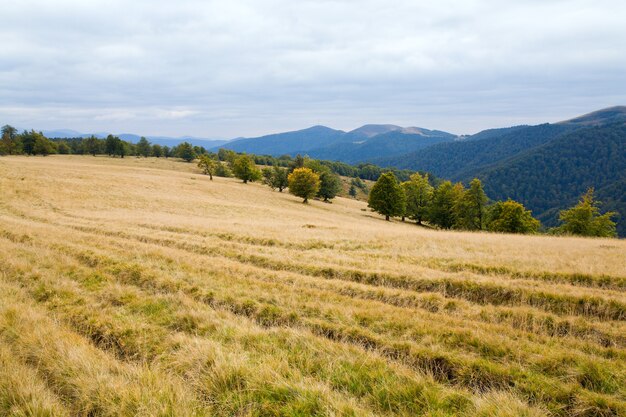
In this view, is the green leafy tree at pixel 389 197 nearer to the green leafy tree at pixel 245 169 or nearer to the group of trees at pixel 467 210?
the group of trees at pixel 467 210

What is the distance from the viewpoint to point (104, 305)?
7891mm

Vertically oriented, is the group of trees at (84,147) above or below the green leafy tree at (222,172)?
above

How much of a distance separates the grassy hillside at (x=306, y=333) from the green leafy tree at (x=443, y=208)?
48.3 m

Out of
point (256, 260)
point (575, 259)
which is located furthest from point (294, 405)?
point (575, 259)

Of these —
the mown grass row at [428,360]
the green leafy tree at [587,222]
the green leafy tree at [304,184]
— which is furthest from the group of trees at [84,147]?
the mown grass row at [428,360]

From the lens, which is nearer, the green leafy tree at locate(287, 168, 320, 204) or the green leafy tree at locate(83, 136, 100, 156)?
the green leafy tree at locate(287, 168, 320, 204)

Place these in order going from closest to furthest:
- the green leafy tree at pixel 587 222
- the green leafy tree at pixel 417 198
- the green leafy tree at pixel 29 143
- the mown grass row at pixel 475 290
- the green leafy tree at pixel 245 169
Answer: the mown grass row at pixel 475 290
the green leafy tree at pixel 587 222
the green leafy tree at pixel 417 198
the green leafy tree at pixel 245 169
the green leafy tree at pixel 29 143

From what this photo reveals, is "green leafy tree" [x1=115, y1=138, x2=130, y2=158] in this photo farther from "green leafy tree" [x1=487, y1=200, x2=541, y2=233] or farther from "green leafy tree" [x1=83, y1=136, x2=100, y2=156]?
"green leafy tree" [x1=487, y1=200, x2=541, y2=233]

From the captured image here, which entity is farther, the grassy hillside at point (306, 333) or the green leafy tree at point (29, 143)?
the green leafy tree at point (29, 143)

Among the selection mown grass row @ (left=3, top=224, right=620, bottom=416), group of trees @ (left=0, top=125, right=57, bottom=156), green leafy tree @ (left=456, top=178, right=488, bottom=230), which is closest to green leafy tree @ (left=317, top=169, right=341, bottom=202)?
green leafy tree @ (left=456, top=178, right=488, bottom=230)

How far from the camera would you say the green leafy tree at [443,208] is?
60.2 metres

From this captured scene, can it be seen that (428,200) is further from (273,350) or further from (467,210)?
(273,350)

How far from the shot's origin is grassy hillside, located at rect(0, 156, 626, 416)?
4410 millimetres

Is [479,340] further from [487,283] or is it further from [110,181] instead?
[110,181]
